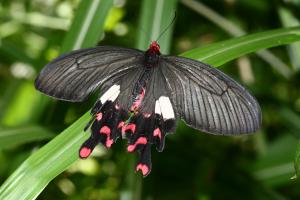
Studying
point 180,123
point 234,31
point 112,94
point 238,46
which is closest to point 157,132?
point 112,94

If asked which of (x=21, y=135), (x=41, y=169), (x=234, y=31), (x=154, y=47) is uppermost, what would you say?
(x=234, y=31)

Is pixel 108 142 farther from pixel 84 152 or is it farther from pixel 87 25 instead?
pixel 87 25

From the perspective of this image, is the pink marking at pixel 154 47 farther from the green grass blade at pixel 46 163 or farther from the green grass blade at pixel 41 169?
the green grass blade at pixel 41 169

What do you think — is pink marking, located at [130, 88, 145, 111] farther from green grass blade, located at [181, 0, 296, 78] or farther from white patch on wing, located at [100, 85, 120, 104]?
green grass blade, located at [181, 0, 296, 78]

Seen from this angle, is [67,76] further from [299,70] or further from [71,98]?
[299,70]

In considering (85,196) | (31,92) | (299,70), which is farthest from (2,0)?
(299,70)

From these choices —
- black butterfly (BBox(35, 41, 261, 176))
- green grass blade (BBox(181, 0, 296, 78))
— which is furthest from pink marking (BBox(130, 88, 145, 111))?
green grass blade (BBox(181, 0, 296, 78))
